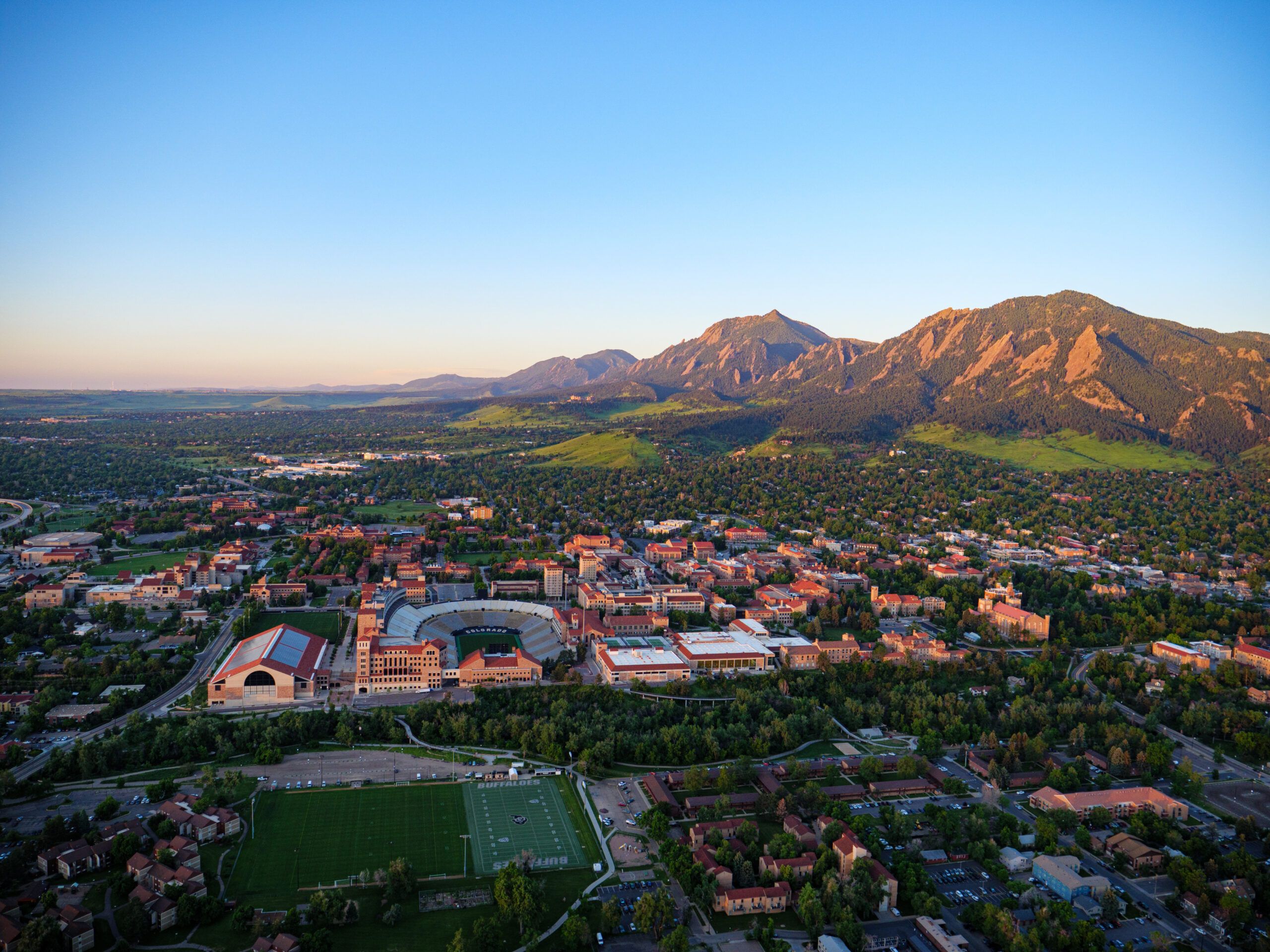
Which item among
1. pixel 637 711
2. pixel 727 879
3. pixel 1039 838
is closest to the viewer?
pixel 727 879

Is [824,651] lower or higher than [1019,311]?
lower

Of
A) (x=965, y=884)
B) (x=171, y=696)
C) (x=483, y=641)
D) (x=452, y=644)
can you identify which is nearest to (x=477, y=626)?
(x=483, y=641)

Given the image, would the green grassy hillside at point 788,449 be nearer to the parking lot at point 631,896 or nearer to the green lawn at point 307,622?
the green lawn at point 307,622

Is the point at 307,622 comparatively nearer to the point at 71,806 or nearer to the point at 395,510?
the point at 71,806

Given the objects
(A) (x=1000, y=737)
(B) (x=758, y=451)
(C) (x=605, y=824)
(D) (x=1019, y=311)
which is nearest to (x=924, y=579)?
(A) (x=1000, y=737)

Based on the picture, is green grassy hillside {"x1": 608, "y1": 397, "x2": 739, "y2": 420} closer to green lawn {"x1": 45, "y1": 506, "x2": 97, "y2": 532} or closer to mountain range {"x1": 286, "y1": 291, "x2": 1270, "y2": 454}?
mountain range {"x1": 286, "y1": 291, "x2": 1270, "y2": 454}

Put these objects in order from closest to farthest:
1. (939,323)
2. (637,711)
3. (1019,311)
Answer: (637,711), (1019,311), (939,323)

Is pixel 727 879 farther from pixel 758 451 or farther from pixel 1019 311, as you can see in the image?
pixel 1019 311
